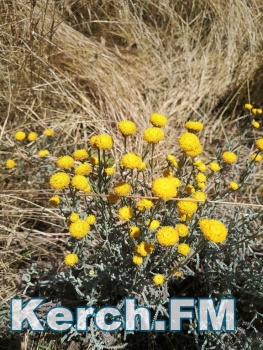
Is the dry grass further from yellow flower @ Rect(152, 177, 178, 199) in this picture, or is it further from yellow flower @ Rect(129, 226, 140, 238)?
yellow flower @ Rect(152, 177, 178, 199)

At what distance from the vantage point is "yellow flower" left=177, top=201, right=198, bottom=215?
1.15m

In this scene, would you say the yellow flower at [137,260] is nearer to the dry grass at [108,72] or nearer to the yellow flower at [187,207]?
the yellow flower at [187,207]

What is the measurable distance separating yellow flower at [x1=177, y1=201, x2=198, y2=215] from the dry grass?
0.86 metres

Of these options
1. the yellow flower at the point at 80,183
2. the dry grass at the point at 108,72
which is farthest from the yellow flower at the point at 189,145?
the dry grass at the point at 108,72

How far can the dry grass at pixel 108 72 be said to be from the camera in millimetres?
1937

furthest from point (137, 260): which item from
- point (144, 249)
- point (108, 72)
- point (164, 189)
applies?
point (108, 72)

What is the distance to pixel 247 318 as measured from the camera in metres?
1.55

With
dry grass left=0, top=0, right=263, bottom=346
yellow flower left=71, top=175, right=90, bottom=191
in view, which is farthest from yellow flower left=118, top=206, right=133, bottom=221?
dry grass left=0, top=0, right=263, bottom=346

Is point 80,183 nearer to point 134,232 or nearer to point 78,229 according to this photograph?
point 78,229

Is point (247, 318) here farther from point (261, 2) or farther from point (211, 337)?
point (261, 2)

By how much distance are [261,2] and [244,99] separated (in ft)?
3.68

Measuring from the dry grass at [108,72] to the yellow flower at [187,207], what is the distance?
861 mm

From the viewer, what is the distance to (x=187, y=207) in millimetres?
1157

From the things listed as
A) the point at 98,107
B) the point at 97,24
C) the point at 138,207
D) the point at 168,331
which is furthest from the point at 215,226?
the point at 97,24
